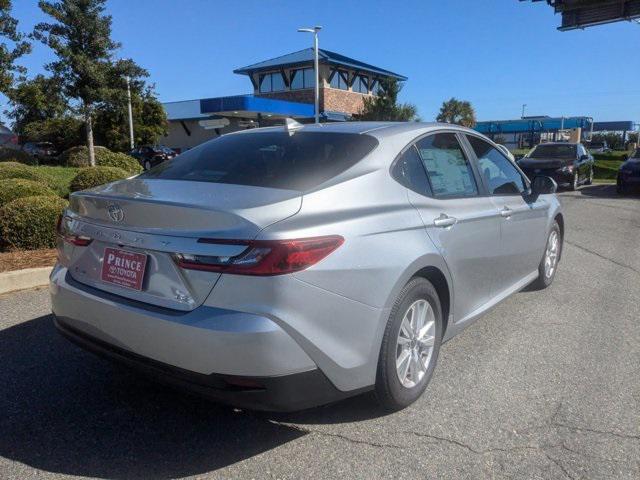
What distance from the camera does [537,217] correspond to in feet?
16.0

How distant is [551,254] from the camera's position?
5.67 meters

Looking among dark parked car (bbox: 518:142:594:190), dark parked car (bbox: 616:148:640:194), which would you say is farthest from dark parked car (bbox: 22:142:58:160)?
dark parked car (bbox: 616:148:640:194)

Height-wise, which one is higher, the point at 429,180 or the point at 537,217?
the point at 429,180

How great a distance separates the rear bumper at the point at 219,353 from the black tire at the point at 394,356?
0.87 feet

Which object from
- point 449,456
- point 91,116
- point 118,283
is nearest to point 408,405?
point 449,456

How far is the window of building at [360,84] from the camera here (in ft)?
161

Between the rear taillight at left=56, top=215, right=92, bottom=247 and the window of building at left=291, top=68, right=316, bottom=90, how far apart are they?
44.1m

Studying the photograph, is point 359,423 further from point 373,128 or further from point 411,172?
point 373,128

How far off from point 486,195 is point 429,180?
0.79m

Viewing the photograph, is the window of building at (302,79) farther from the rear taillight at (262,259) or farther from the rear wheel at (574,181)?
the rear taillight at (262,259)

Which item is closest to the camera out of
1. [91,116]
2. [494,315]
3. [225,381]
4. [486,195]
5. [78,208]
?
[225,381]

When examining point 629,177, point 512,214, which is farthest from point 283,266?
point 629,177

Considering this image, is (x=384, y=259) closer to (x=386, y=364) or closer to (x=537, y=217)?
(x=386, y=364)

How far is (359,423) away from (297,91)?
46339 mm
